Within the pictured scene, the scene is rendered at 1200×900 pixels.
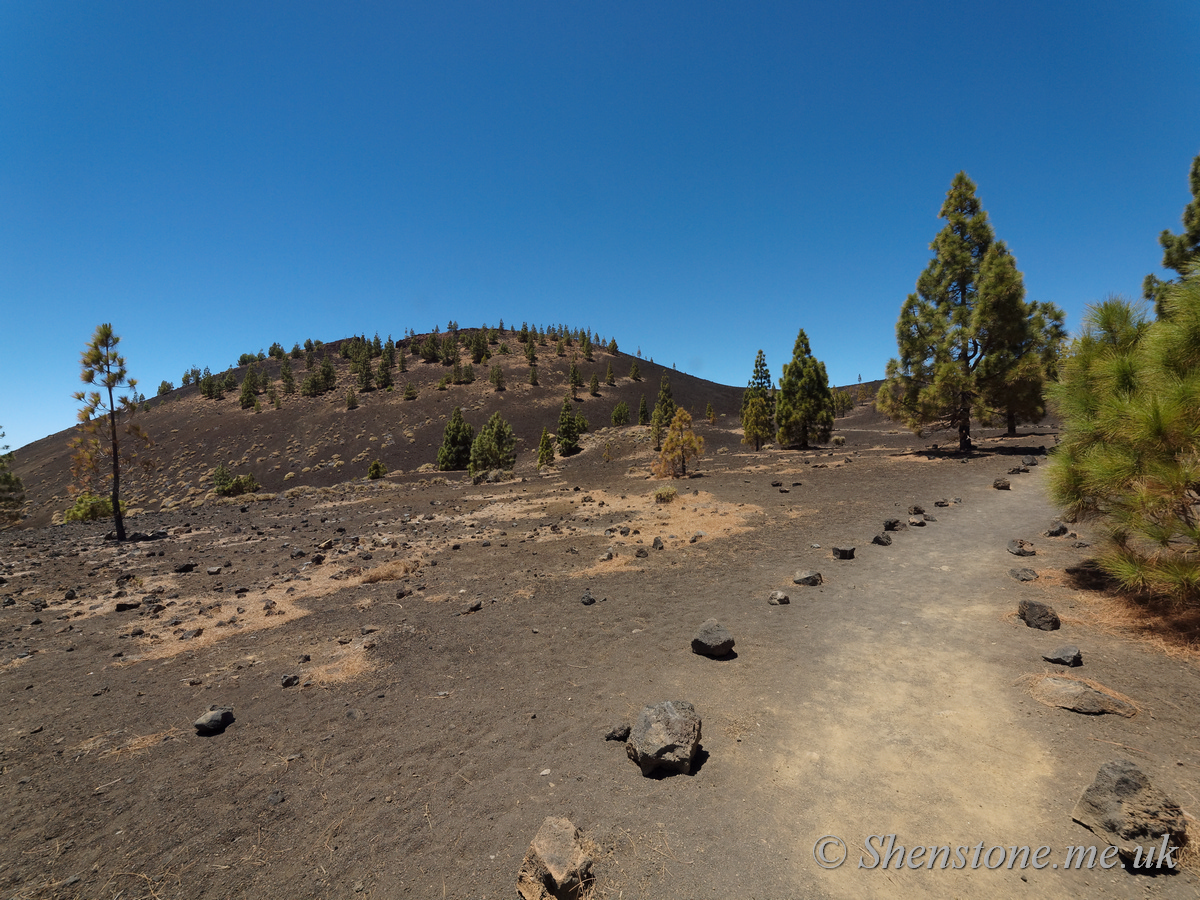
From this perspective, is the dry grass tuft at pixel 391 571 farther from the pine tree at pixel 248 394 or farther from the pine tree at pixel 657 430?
the pine tree at pixel 248 394

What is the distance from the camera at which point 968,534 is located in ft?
39.0

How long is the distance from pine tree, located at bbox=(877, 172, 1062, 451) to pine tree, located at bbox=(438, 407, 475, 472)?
3839cm

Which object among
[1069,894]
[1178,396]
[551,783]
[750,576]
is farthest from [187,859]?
[1178,396]

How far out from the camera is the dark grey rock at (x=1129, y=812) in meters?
3.32

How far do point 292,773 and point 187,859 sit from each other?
106 cm

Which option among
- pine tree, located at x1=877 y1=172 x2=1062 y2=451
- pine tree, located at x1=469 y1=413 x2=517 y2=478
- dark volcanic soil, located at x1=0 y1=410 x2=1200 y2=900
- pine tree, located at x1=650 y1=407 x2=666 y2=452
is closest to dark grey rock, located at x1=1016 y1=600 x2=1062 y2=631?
dark volcanic soil, located at x1=0 y1=410 x2=1200 y2=900

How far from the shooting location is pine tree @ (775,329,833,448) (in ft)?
117

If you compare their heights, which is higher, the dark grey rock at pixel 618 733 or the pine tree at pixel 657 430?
the pine tree at pixel 657 430

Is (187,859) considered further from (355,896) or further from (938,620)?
(938,620)

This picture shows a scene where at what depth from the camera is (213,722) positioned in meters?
5.79

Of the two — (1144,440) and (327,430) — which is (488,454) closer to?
(1144,440)

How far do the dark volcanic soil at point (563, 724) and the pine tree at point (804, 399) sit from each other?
80.8ft

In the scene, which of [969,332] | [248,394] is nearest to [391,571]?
[969,332]

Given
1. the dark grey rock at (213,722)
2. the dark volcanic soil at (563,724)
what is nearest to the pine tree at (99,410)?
the dark volcanic soil at (563,724)
